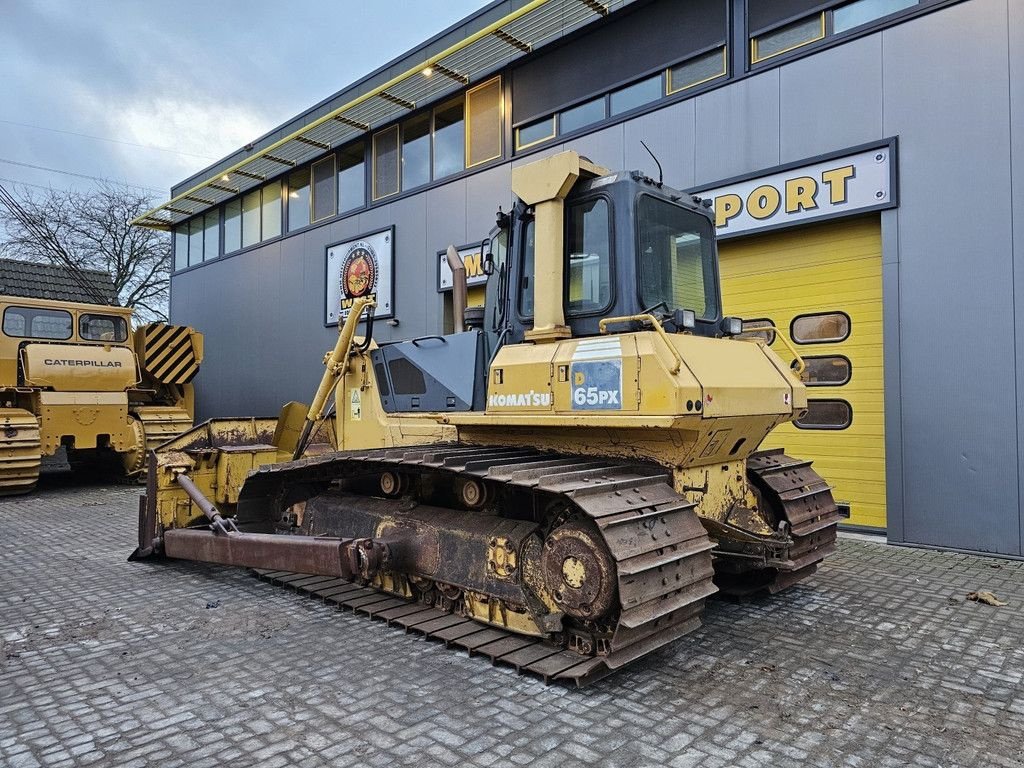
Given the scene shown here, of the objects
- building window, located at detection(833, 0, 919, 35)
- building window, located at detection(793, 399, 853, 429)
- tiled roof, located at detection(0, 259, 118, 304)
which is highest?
building window, located at detection(833, 0, 919, 35)

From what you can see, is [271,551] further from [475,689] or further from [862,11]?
[862,11]

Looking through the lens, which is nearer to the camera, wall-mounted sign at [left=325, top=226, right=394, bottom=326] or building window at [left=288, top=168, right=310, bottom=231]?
wall-mounted sign at [left=325, top=226, right=394, bottom=326]

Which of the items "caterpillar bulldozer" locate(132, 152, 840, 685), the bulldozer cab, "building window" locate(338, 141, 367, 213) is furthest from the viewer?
"building window" locate(338, 141, 367, 213)

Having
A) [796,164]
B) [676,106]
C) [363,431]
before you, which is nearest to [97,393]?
[363,431]

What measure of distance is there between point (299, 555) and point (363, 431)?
1.55m

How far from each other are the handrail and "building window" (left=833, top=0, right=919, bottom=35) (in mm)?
5693

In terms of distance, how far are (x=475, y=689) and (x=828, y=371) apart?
601 centimetres

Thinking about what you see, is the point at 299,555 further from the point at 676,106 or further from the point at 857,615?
the point at 676,106

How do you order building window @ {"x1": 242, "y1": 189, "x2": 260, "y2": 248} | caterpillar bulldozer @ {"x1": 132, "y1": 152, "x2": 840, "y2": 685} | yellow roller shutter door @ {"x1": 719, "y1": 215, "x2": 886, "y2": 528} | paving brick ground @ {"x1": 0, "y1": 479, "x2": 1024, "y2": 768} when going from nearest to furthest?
paving brick ground @ {"x1": 0, "y1": 479, "x2": 1024, "y2": 768} → caterpillar bulldozer @ {"x1": 132, "y1": 152, "x2": 840, "y2": 685} → yellow roller shutter door @ {"x1": 719, "y1": 215, "x2": 886, "y2": 528} → building window @ {"x1": 242, "y1": 189, "x2": 260, "y2": 248}

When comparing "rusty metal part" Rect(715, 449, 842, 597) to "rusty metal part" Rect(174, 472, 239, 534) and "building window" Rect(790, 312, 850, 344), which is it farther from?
"rusty metal part" Rect(174, 472, 239, 534)

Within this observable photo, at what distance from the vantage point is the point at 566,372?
14.4 ft

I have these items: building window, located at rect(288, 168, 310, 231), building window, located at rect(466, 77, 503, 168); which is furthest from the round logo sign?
building window, located at rect(466, 77, 503, 168)

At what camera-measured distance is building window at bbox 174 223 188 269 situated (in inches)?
818

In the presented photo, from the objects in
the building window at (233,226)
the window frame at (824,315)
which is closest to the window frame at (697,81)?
the window frame at (824,315)
